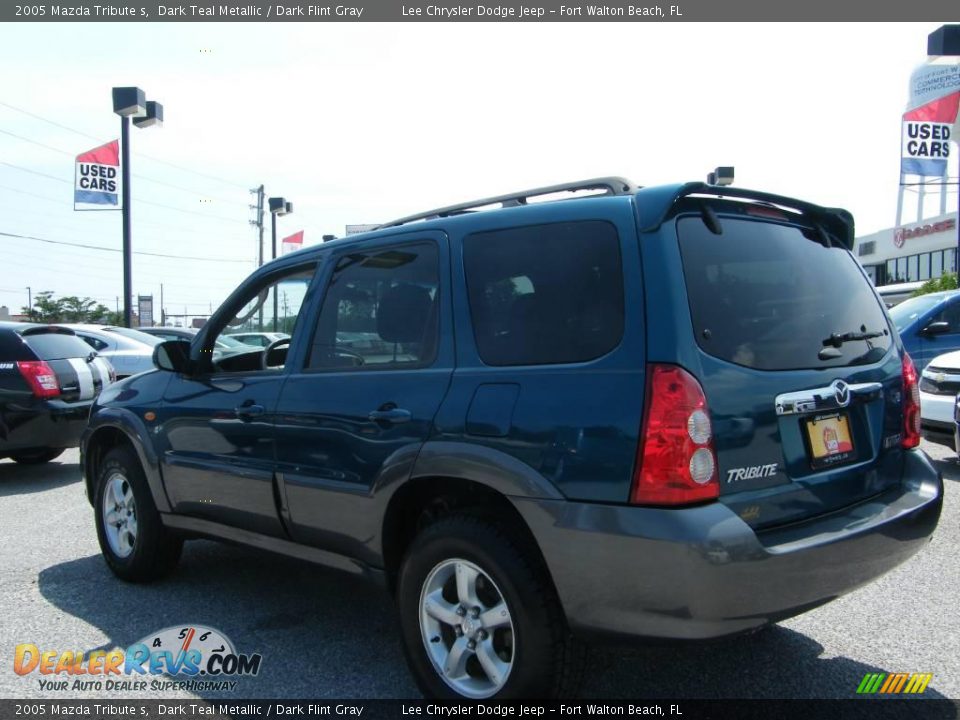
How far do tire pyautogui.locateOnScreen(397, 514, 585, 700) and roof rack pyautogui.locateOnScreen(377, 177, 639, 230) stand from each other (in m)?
1.31

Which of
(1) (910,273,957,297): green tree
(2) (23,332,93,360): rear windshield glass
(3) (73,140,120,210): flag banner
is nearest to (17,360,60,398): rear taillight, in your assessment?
(2) (23,332,93,360): rear windshield glass

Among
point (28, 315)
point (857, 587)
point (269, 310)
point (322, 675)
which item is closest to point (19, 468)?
point (269, 310)

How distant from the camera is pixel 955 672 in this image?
10.7 ft

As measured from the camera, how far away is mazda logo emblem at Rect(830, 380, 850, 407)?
2.93 meters

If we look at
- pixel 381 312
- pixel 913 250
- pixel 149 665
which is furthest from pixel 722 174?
pixel 913 250

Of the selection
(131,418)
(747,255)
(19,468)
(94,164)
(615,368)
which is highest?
(94,164)

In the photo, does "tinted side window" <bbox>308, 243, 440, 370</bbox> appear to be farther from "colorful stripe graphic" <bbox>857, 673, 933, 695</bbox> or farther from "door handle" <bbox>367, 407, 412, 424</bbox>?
"colorful stripe graphic" <bbox>857, 673, 933, 695</bbox>

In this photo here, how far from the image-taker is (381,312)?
3.54 metres

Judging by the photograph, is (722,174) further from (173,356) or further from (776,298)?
(173,356)

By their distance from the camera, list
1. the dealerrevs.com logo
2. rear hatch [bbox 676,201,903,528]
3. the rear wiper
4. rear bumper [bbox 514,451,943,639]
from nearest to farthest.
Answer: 1. rear bumper [bbox 514,451,943,639]
2. rear hatch [bbox 676,201,903,528]
3. the rear wiper
4. the dealerrevs.com logo

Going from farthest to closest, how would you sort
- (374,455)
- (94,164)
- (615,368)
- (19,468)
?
(94,164)
(19,468)
(374,455)
(615,368)

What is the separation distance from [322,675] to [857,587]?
2.17 metres

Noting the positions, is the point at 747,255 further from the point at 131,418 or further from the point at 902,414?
the point at 131,418

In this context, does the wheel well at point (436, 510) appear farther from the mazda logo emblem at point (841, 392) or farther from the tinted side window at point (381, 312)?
the mazda logo emblem at point (841, 392)
